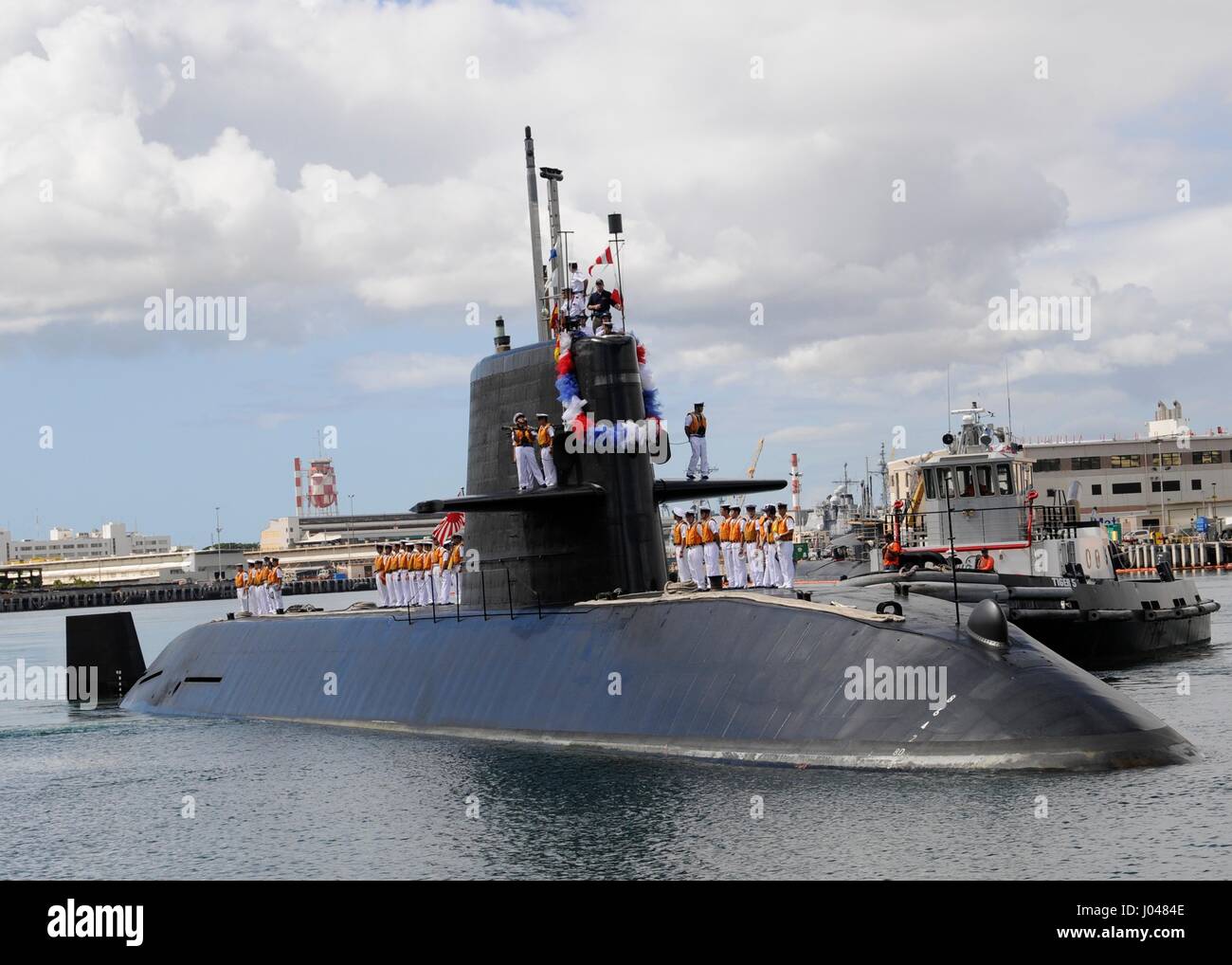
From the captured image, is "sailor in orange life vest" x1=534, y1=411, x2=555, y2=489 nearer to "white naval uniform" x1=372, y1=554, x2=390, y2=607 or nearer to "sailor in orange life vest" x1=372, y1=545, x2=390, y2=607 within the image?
"sailor in orange life vest" x1=372, y1=545, x2=390, y2=607

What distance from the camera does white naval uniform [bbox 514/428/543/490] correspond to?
66.0 feet

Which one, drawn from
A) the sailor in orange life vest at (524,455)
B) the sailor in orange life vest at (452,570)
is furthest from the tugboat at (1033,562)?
the sailor in orange life vest at (524,455)

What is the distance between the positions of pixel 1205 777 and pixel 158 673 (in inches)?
901

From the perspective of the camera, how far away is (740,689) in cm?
1691

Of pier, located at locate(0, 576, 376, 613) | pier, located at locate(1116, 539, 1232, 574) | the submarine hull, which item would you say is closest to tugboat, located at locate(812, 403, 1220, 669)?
the submarine hull

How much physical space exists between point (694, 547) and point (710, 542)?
29 centimetres

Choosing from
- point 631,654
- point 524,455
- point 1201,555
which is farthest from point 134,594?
point 631,654

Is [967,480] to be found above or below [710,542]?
above

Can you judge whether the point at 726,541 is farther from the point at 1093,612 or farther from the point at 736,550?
the point at 1093,612

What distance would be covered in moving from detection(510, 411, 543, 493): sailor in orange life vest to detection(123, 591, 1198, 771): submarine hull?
1861mm
